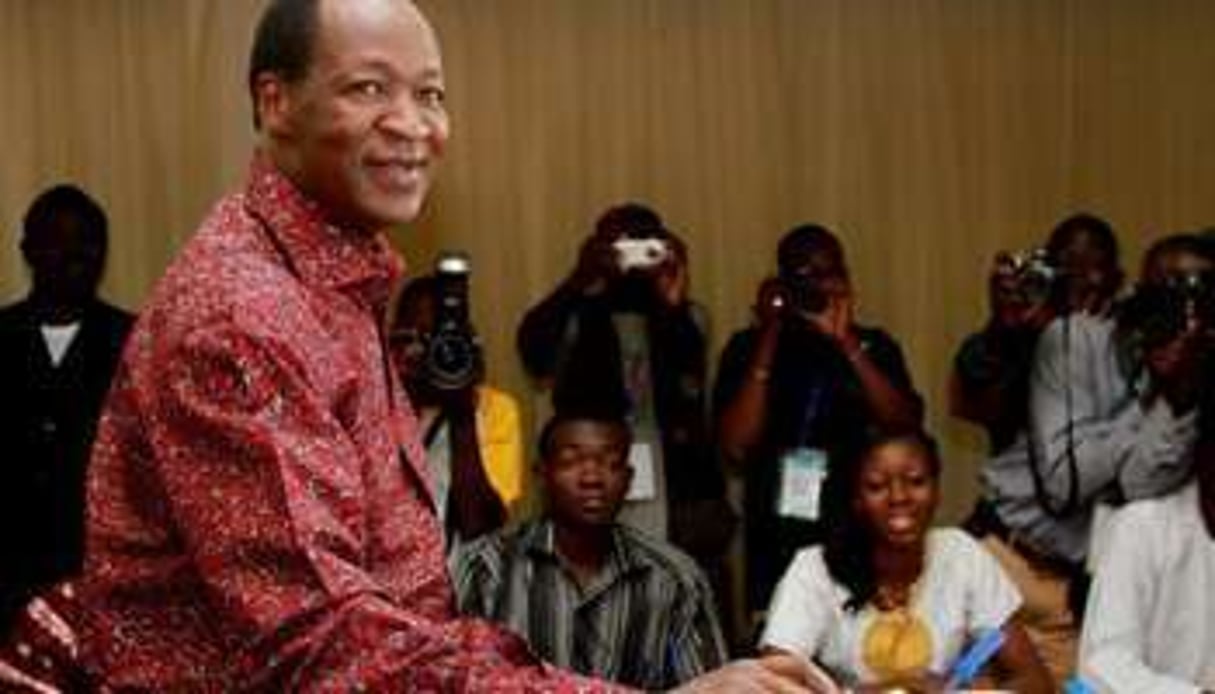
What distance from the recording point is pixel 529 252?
578 cm

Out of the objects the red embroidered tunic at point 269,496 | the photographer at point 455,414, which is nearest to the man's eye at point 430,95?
the red embroidered tunic at point 269,496

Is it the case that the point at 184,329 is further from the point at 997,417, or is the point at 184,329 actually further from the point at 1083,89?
the point at 1083,89

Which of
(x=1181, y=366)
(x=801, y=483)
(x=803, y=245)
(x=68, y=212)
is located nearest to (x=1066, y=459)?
(x=1181, y=366)

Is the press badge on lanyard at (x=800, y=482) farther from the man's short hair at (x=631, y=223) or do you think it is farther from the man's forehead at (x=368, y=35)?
the man's forehead at (x=368, y=35)

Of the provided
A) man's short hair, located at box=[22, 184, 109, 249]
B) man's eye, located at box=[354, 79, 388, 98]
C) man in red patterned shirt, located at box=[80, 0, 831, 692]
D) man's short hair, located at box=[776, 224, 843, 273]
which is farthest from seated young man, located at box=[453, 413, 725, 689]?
man's eye, located at box=[354, 79, 388, 98]

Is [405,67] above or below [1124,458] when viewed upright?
above

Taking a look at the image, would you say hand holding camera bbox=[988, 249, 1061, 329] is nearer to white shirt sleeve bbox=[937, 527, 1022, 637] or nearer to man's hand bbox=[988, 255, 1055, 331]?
man's hand bbox=[988, 255, 1055, 331]

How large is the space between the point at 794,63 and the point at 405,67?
4.56 meters

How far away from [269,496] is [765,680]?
0.34m

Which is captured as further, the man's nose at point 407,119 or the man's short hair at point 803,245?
the man's short hair at point 803,245

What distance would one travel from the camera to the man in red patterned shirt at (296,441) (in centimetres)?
Result: 132

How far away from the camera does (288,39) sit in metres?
1.51

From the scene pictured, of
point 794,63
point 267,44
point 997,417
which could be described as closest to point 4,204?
point 794,63

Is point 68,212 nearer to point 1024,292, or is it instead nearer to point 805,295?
point 805,295
